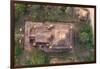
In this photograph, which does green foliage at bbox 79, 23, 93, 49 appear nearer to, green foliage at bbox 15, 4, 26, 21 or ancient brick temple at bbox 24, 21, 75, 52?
ancient brick temple at bbox 24, 21, 75, 52

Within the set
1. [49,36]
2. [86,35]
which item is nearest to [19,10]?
[49,36]

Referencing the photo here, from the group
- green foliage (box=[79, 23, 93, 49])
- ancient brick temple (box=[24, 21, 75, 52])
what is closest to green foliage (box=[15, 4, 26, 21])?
ancient brick temple (box=[24, 21, 75, 52])

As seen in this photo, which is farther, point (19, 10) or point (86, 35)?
point (86, 35)

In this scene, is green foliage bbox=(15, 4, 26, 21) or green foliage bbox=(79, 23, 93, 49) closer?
green foliage bbox=(15, 4, 26, 21)

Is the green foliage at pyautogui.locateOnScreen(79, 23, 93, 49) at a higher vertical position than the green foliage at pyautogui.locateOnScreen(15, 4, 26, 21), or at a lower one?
lower

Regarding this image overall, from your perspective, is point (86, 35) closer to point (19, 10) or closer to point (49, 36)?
point (49, 36)

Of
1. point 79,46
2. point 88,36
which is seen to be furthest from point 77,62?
point 88,36

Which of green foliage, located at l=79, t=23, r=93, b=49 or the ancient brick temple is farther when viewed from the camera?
green foliage, located at l=79, t=23, r=93, b=49

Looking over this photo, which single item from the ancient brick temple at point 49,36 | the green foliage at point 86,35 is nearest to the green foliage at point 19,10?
the ancient brick temple at point 49,36

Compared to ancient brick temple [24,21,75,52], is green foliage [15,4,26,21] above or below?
above
